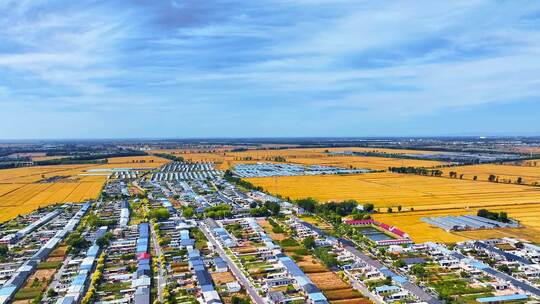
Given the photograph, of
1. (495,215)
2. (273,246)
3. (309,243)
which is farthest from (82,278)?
(495,215)

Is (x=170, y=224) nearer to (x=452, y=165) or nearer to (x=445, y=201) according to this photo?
(x=445, y=201)

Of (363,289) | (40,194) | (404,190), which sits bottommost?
(363,289)

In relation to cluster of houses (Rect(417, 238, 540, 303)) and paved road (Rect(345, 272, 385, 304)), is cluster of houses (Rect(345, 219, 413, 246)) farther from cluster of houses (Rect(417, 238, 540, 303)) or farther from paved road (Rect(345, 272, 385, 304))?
paved road (Rect(345, 272, 385, 304))

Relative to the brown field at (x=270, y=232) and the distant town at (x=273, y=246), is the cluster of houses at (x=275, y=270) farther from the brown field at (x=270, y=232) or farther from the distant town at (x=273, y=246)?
the brown field at (x=270, y=232)

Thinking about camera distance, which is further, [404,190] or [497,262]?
[404,190]

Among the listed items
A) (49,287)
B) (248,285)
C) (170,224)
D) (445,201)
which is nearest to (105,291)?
(49,287)

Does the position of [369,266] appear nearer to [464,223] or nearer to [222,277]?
[222,277]

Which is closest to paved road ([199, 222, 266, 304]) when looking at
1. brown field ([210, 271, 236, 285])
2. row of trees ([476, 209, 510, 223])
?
brown field ([210, 271, 236, 285])
